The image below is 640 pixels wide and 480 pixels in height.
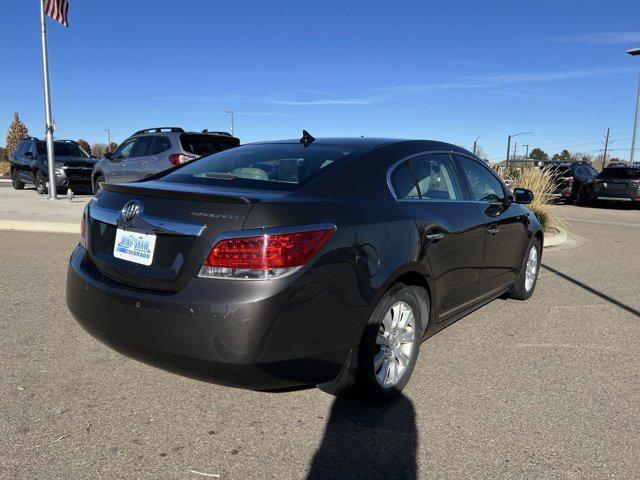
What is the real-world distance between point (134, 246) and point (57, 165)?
47.1 ft

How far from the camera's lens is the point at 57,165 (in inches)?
605

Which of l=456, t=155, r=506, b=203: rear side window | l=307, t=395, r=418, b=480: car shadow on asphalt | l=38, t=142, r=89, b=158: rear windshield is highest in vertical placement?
l=38, t=142, r=89, b=158: rear windshield

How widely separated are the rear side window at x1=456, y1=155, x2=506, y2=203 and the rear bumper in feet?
7.00

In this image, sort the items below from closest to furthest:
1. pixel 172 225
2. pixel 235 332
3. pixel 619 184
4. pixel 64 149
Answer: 1. pixel 235 332
2. pixel 172 225
3. pixel 64 149
4. pixel 619 184

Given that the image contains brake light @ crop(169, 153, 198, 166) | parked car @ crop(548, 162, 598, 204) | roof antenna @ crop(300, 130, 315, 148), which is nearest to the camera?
roof antenna @ crop(300, 130, 315, 148)

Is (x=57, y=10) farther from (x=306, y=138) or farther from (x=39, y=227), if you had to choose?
(x=306, y=138)

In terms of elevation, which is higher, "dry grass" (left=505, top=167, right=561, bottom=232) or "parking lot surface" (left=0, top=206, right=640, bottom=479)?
"dry grass" (left=505, top=167, right=561, bottom=232)

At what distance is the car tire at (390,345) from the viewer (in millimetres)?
2949

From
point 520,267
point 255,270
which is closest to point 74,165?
point 520,267

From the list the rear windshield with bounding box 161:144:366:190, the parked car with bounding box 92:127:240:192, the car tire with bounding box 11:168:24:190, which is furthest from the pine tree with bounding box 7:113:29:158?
the rear windshield with bounding box 161:144:366:190

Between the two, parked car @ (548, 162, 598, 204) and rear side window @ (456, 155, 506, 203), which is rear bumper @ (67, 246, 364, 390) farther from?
parked car @ (548, 162, 598, 204)

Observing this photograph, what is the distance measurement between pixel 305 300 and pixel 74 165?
15.0 m

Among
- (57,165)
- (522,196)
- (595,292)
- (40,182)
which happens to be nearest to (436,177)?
(522,196)

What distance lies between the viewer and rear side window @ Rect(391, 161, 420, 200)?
133 inches
